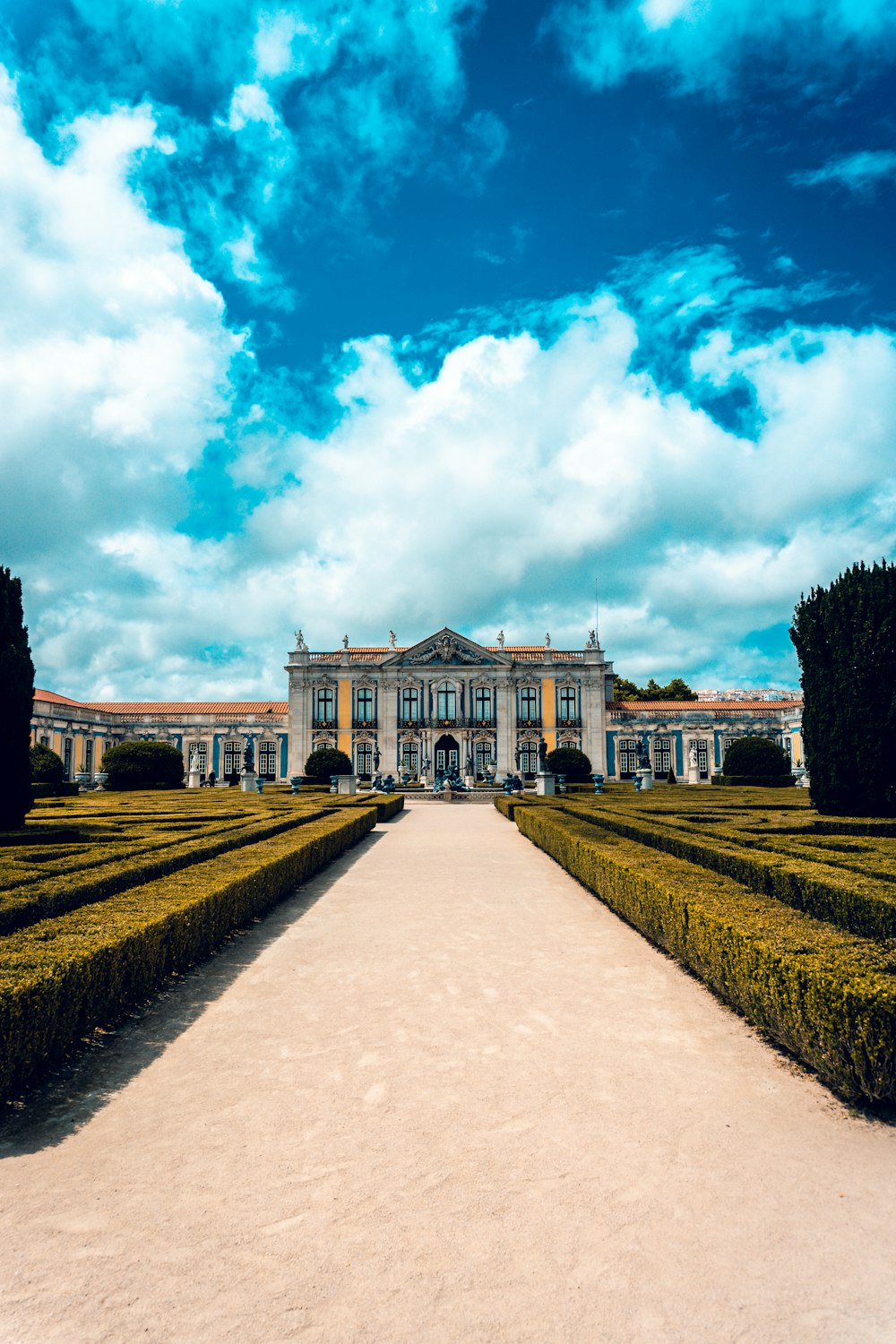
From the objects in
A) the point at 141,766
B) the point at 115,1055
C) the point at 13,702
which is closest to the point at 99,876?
the point at 115,1055

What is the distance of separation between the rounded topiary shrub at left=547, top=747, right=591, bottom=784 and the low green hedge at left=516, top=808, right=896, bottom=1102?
3377 centimetres

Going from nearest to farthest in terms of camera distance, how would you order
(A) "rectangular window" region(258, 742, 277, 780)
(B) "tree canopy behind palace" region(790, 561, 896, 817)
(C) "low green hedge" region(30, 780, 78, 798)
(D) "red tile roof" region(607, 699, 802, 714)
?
(B) "tree canopy behind palace" region(790, 561, 896, 817), (C) "low green hedge" region(30, 780, 78, 798), (D) "red tile roof" region(607, 699, 802, 714), (A) "rectangular window" region(258, 742, 277, 780)

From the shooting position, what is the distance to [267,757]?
54.1 meters

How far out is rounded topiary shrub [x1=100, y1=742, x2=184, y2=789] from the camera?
33.1 m

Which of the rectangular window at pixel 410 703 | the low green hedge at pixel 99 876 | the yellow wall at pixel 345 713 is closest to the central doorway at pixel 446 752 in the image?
the rectangular window at pixel 410 703

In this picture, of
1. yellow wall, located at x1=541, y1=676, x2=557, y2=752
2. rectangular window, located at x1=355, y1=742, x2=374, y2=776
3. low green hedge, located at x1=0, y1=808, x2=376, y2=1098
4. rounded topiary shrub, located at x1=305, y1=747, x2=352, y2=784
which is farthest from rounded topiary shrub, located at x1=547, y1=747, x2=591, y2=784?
low green hedge, located at x1=0, y1=808, x2=376, y2=1098

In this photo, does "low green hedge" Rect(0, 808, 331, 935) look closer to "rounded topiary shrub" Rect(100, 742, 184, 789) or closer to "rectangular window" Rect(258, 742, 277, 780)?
"rounded topiary shrub" Rect(100, 742, 184, 789)

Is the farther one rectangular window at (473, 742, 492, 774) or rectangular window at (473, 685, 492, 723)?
rectangular window at (473, 685, 492, 723)

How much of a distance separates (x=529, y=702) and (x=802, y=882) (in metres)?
47.0

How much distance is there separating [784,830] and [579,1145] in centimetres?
924

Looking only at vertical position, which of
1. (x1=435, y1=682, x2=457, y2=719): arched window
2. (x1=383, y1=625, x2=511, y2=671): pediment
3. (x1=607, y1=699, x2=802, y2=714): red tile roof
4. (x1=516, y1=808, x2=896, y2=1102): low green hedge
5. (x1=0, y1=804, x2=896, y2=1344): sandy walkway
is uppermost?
(x1=383, y1=625, x2=511, y2=671): pediment

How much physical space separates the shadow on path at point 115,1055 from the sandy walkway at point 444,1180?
0.07 feet

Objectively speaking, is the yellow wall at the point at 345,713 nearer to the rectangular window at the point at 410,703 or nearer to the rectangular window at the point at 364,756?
the rectangular window at the point at 364,756

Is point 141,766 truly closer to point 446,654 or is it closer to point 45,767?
point 45,767
